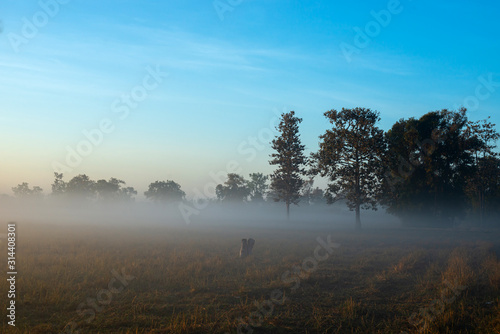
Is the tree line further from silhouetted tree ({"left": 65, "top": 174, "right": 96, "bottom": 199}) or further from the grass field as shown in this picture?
silhouetted tree ({"left": 65, "top": 174, "right": 96, "bottom": 199})

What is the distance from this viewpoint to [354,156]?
1559 inches

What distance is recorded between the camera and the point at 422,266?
16297 mm

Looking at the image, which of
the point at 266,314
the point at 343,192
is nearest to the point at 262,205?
the point at 343,192

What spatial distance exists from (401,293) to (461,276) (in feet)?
9.58

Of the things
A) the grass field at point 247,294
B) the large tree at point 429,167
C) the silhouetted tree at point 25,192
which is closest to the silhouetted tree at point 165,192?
the silhouetted tree at point 25,192

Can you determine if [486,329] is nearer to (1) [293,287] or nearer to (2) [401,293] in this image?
(2) [401,293]

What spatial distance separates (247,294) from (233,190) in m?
95.1

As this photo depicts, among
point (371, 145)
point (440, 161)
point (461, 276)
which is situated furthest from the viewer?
point (440, 161)

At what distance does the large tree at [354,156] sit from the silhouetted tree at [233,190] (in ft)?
217

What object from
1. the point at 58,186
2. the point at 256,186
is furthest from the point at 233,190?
the point at 58,186

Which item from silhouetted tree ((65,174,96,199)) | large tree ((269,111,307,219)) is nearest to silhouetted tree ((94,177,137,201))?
silhouetted tree ((65,174,96,199))

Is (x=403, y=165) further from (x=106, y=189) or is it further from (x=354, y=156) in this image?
(x=106, y=189)

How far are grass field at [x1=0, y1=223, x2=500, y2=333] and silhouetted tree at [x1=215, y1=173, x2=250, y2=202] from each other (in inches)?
3395

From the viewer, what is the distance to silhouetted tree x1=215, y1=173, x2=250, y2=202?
10506 centimetres
